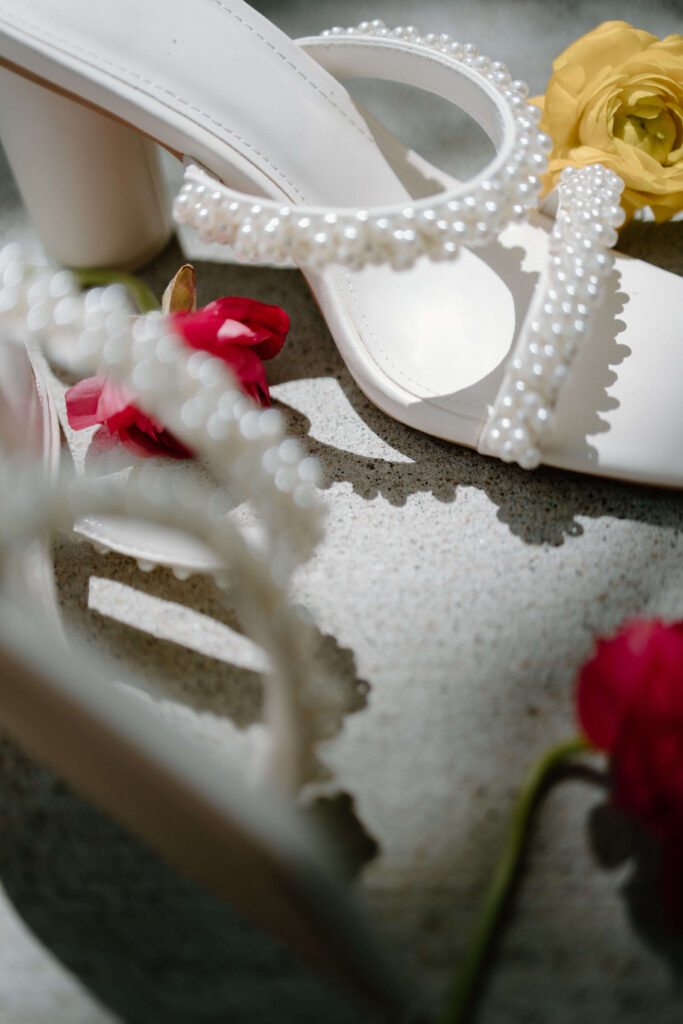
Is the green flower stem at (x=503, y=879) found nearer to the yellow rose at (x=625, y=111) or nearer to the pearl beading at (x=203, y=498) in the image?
the pearl beading at (x=203, y=498)

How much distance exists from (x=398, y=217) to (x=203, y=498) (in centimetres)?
20

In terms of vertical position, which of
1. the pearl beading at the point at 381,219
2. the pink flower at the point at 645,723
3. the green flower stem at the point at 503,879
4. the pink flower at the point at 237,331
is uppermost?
the pearl beading at the point at 381,219

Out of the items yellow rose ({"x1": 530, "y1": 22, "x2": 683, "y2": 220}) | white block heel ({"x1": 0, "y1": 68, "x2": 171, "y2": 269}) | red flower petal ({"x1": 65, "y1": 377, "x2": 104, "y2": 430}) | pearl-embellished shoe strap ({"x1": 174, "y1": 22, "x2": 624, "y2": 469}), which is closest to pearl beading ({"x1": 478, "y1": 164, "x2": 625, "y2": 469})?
pearl-embellished shoe strap ({"x1": 174, "y1": 22, "x2": 624, "y2": 469})

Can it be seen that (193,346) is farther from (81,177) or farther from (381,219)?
(81,177)

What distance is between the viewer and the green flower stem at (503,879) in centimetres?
32

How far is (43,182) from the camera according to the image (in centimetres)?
61

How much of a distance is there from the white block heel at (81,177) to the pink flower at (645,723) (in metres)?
0.53

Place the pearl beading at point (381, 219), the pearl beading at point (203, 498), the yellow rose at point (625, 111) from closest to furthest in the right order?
the pearl beading at point (203, 498)
the pearl beading at point (381, 219)
the yellow rose at point (625, 111)

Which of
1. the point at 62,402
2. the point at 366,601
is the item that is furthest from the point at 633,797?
the point at 62,402

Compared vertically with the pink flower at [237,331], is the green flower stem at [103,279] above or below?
below

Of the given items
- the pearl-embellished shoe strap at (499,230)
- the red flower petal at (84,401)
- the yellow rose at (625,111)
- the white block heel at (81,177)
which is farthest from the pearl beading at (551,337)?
the white block heel at (81,177)

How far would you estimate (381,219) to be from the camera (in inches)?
16.3

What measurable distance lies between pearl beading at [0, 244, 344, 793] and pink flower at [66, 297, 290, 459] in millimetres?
26

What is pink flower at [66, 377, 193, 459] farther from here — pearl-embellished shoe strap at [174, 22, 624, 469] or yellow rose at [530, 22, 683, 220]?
yellow rose at [530, 22, 683, 220]
